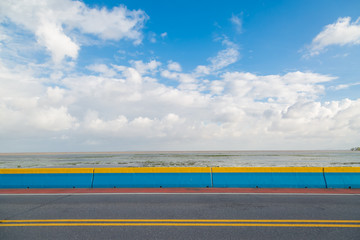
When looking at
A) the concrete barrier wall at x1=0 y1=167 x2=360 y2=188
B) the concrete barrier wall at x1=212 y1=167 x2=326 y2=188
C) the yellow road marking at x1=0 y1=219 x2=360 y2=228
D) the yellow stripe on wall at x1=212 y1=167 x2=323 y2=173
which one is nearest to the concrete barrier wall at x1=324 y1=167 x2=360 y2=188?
the concrete barrier wall at x1=0 y1=167 x2=360 y2=188

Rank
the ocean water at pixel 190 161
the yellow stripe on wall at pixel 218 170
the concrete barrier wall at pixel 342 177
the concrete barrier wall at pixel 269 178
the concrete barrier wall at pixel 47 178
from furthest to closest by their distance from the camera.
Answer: the ocean water at pixel 190 161 < the concrete barrier wall at pixel 47 178 < the yellow stripe on wall at pixel 218 170 < the concrete barrier wall at pixel 269 178 < the concrete barrier wall at pixel 342 177

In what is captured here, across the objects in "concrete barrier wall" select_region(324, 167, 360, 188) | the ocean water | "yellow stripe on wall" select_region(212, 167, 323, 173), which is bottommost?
the ocean water

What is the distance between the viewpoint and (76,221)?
18.5 feet

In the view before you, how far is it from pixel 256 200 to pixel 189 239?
167 inches

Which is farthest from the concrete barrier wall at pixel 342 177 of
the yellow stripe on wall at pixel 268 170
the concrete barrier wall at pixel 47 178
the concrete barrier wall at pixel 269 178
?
the concrete barrier wall at pixel 47 178

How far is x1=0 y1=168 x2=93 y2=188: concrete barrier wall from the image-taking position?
10.7 m

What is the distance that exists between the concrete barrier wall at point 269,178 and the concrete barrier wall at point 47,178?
6.63 m

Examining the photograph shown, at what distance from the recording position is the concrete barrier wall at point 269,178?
1018 centimetres

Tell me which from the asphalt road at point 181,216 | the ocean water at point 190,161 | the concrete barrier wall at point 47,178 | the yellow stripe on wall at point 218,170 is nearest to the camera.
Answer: the asphalt road at point 181,216

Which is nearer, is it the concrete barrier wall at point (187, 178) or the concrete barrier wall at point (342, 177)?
the concrete barrier wall at point (342, 177)

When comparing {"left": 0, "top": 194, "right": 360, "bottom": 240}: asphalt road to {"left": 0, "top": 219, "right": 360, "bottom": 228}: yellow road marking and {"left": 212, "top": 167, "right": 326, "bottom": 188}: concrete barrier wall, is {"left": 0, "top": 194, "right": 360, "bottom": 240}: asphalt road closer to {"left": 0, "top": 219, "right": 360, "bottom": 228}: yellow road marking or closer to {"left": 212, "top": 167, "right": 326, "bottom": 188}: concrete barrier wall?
{"left": 0, "top": 219, "right": 360, "bottom": 228}: yellow road marking

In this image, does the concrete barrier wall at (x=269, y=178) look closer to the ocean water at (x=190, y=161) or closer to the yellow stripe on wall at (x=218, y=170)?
the yellow stripe on wall at (x=218, y=170)

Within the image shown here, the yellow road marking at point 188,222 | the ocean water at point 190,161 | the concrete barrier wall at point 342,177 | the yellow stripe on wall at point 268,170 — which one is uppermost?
the yellow stripe on wall at point 268,170

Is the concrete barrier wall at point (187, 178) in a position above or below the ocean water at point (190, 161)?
above
